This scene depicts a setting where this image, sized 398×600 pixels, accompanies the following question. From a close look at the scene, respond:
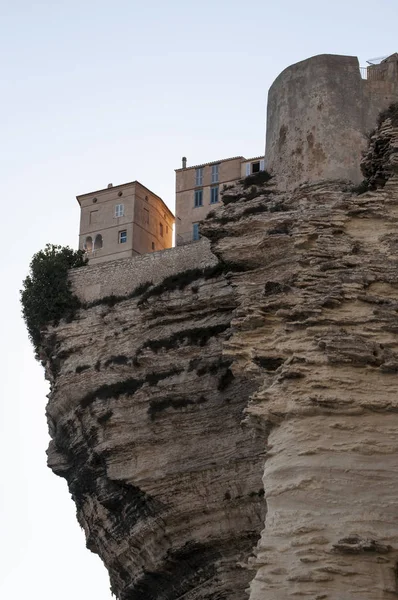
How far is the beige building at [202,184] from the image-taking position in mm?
47969

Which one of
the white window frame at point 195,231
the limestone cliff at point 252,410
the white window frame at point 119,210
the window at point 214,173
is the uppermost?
the window at point 214,173

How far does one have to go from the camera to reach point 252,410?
17.4 metres

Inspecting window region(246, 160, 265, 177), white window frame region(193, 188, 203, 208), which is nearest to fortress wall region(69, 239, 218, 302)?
white window frame region(193, 188, 203, 208)

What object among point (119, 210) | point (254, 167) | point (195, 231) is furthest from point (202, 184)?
point (119, 210)

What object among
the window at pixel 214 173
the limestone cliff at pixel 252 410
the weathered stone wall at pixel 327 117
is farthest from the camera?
the window at pixel 214 173

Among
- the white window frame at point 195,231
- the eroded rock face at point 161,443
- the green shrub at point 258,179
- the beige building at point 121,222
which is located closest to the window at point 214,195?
the white window frame at point 195,231

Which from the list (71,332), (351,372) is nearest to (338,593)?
(351,372)

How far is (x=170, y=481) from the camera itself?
105 feet

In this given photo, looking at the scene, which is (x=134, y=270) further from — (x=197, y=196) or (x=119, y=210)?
(x=119, y=210)

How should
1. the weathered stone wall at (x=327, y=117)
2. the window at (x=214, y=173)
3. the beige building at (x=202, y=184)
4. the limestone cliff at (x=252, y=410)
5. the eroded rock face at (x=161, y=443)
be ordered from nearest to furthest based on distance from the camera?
the limestone cliff at (x=252, y=410) → the eroded rock face at (x=161, y=443) → the weathered stone wall at (x=327, y=117) → the beige building at (x=202, y=184) → the window at (x=214, y=173)

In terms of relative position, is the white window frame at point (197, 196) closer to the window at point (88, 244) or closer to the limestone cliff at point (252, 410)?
the window at point (88, 244)

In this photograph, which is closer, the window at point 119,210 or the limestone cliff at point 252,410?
the limestone cliff at point 252,410

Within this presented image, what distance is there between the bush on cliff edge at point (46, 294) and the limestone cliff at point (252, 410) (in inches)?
31.7

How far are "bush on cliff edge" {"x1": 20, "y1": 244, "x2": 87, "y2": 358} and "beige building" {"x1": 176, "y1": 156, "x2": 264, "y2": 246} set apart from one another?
27.9ft
